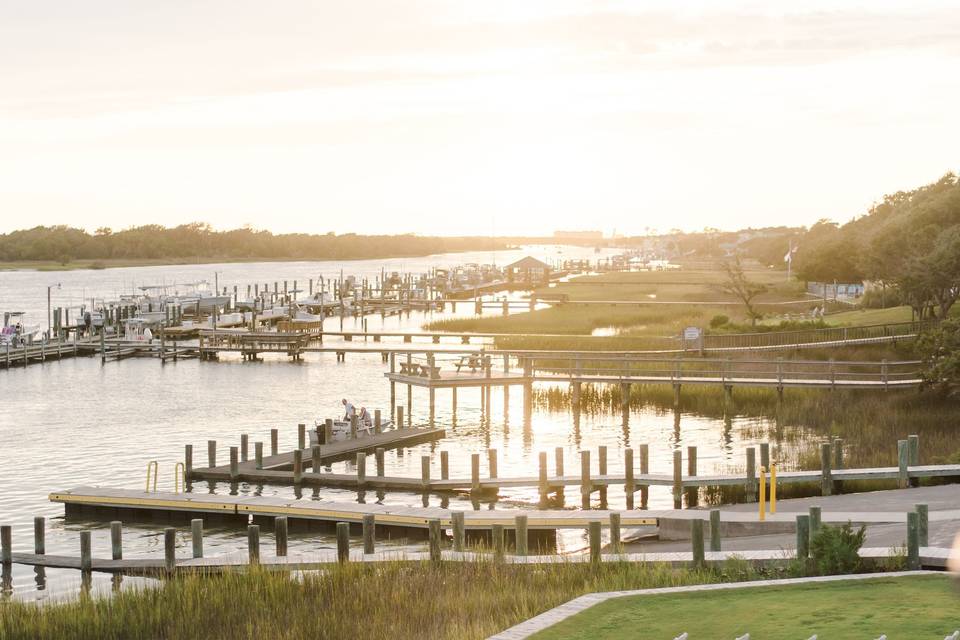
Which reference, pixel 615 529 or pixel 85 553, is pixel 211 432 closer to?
pixel 85 553

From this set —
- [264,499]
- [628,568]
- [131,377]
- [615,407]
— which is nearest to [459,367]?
[615,407]

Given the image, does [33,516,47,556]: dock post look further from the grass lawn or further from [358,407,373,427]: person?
[358,407,373,427]: person

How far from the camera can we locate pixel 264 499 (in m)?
29.5

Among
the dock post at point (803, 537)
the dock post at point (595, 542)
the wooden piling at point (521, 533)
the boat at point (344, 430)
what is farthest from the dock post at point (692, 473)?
the boat at point (344, 430)

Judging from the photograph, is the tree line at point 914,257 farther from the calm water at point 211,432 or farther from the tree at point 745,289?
the calm water at point 211,432

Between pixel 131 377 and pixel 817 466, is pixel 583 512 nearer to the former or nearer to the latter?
pixel 817 466

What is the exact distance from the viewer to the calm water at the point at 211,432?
30.1 m

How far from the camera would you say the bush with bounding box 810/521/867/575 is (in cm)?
1786

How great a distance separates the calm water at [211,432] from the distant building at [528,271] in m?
70.5

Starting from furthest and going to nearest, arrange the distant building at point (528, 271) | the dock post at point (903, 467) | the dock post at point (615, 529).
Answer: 1. the distant building at point (528, 271)
2. the dock post at point (903, 467)
3. the dock post at point (615, 529)

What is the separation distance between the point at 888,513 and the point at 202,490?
66.9ft

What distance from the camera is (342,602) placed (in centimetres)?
1875

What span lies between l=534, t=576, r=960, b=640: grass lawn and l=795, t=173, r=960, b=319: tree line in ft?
151


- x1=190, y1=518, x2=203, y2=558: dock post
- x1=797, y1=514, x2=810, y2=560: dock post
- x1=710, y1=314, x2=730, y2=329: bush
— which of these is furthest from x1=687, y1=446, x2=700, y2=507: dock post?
x1=710, y1=314, x2=730, y2=329: bush
